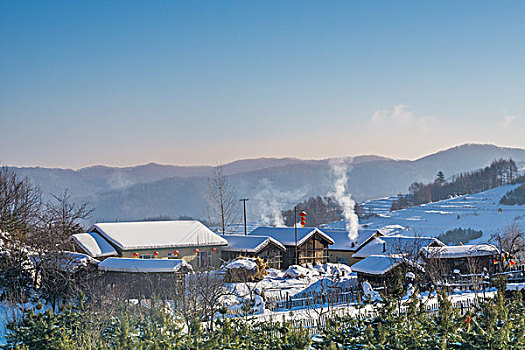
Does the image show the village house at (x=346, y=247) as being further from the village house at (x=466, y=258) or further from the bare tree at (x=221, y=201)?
the bare tree at (x=221, y=201)

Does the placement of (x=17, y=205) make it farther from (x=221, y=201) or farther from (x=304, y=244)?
(x=221, y=201)

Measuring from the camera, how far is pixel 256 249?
33.0 m

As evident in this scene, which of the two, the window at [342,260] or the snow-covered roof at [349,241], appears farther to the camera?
the window at [342,260]

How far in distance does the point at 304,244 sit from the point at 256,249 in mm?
4804

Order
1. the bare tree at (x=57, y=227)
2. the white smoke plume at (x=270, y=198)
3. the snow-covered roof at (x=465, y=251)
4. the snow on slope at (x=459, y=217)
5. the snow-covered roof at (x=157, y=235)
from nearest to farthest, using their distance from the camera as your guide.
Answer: the bare tree at (x=57, y=227) → the snow-covered roof at (x=465, y=251) → the snow-covered roof at (x=157, y=235) → the snow on slope at (x=459, y=217) → the white smoke plume at (x=270, y=198)

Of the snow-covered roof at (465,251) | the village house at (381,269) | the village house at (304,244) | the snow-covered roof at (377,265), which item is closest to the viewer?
the village house at (381,269)

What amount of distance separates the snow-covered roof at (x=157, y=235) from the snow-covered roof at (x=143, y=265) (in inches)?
220

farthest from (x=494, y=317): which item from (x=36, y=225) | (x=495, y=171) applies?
(x=495, y=171)

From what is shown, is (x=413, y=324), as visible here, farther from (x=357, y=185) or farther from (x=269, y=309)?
(x=357, y=185)

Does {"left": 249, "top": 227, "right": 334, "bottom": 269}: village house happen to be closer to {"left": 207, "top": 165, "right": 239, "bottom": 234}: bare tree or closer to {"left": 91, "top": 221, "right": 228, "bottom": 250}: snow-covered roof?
{"left": 91, "top": 221, "right": 228, "bottom": 250}: snow-covered roof

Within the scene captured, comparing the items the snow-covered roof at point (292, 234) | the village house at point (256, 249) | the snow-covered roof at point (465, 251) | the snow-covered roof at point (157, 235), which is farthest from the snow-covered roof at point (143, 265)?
the snow-covered roof at point (465, 251)

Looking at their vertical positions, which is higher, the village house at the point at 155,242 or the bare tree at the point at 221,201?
the bare tree at the point at 221,201

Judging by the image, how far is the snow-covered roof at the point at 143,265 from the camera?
23.3 meters

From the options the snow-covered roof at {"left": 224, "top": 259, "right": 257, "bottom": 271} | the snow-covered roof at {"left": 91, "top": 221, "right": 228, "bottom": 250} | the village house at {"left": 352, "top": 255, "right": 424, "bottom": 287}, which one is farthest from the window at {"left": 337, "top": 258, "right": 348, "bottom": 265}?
the village house at {"left": 352, "top": 255, "right": 424, "bottom": 287}
